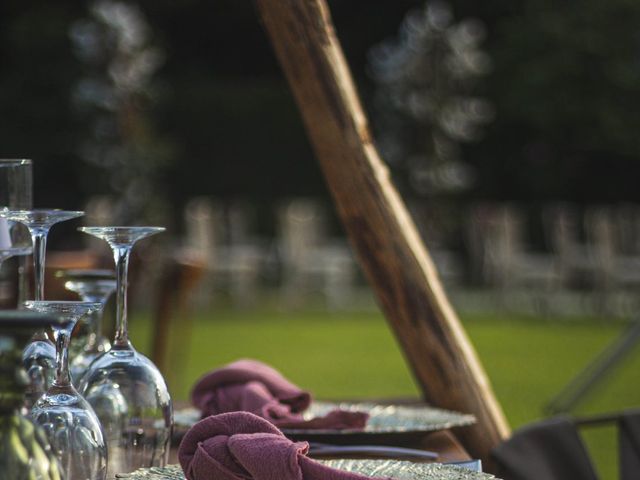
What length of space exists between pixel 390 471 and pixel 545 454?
70cm

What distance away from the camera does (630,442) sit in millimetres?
2191

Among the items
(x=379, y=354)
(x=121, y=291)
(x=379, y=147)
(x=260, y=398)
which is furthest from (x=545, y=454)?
(x=379, y=147)

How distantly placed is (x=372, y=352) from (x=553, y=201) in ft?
30.2

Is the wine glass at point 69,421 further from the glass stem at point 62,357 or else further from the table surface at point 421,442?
the table surface at point 421,442

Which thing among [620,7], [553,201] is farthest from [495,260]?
[620,7]

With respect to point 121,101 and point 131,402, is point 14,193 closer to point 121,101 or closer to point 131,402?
point 131,402

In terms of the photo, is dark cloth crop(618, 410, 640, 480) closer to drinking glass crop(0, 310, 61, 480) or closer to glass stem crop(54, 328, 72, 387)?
glass stem crop(54, 328, 72, 387)

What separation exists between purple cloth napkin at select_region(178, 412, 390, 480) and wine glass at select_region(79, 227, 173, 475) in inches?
8.6

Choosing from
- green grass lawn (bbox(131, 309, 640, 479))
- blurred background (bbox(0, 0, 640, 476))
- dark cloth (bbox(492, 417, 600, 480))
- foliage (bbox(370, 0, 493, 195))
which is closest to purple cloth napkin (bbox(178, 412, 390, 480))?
dark cloth (bbox(492, 417, 600, 480))

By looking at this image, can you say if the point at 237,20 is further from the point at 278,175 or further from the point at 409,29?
the point at 409,29

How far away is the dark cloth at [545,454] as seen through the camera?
6.30 ft

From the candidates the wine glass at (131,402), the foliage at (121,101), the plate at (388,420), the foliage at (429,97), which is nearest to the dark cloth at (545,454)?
the plate at (388,420)

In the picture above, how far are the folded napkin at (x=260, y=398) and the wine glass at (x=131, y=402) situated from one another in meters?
0.26

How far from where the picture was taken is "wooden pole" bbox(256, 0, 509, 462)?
2.32 m
